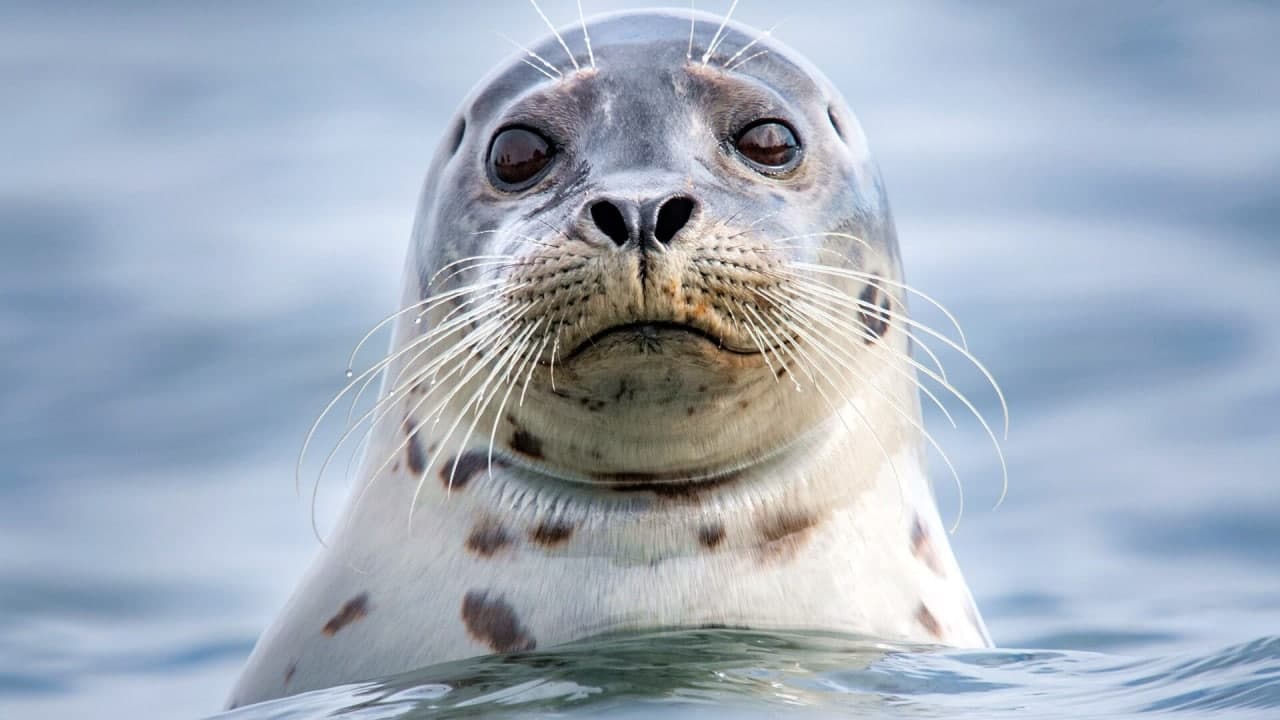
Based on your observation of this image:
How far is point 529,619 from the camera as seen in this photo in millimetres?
4258

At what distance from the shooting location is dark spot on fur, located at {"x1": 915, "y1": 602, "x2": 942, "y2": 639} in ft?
14.7

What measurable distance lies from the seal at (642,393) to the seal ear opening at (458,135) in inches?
2.5

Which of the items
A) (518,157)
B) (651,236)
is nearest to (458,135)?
(518,157)

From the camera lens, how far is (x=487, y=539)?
4441mm

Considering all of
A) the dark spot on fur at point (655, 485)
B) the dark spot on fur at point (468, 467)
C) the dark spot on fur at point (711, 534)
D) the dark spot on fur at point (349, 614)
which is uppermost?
the dark spot on fur at point (468, 467)

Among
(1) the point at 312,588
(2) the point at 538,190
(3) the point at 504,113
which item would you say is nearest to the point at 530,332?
(2) the point at 538,190

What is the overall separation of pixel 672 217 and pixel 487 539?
100 cm

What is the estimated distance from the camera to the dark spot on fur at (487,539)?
4418mm

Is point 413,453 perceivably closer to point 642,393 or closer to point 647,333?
point 642,393

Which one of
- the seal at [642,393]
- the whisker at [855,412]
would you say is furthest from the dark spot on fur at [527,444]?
the whisker at [855,412]

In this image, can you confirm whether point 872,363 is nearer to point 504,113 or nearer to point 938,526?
point 938,526

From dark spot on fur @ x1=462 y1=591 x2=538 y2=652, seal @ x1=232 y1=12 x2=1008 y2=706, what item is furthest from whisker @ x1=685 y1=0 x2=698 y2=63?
dark spot on fur @ x1=462 y1=591 x2=538 y2=652

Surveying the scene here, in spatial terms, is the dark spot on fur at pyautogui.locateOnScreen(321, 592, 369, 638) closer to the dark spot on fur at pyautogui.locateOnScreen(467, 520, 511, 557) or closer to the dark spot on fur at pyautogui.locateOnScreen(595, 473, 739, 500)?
the dark spot on fur at pyautogui.locateOnScreen(467, 520, 511, 557)

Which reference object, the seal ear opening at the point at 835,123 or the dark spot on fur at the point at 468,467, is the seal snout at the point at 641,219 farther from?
the seal ear opening at the point at 835,123
